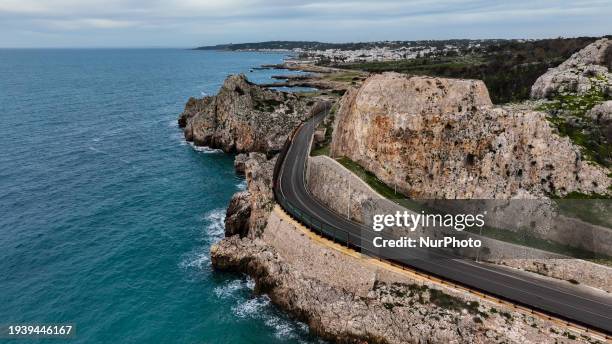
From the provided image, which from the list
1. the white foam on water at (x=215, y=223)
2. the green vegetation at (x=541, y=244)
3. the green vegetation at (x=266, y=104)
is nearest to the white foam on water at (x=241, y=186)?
the white foam on water at (x=215, y=223)

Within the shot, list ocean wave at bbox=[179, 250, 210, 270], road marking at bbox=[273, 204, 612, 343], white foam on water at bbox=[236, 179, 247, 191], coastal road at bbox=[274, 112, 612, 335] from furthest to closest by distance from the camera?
white foam on water at bbox=[236, 179, 247, 191], ocean wave at bbox=[179, 250, 210, 270], coastal road at bbox=[274, 112, 612, 335], road marking at bbox=[273, 204, 612, 343]

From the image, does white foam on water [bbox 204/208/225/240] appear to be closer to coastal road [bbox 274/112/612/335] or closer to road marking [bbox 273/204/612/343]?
coastal road [bbox 274/112/612/335]

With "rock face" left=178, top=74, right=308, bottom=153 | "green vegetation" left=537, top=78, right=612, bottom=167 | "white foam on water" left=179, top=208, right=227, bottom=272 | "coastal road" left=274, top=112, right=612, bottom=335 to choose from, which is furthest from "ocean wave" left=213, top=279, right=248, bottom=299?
"rock face" left=178, top=74, right=308, bottom=153

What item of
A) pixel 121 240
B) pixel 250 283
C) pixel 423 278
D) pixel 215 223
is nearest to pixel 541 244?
pixel 423 278

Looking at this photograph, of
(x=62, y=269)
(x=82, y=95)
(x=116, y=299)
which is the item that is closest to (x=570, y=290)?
(x=116, y=299)

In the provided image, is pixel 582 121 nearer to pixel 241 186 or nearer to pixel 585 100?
pixel 585 100

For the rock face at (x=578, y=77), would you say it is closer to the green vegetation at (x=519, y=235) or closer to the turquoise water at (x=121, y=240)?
the green vegetation at (x=519, y=235)
